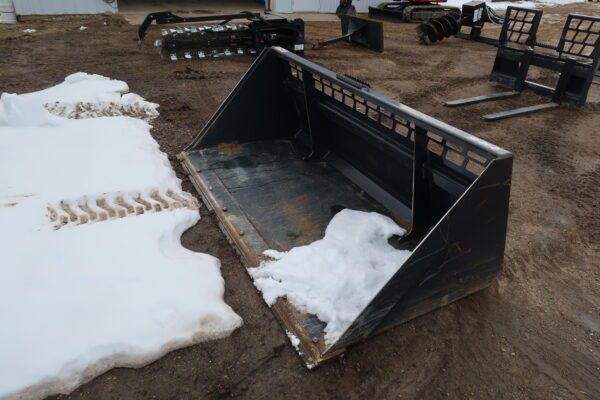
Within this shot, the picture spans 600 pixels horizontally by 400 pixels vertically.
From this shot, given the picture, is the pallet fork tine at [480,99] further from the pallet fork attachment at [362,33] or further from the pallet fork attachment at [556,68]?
the pallet fork attachment at [362,33]

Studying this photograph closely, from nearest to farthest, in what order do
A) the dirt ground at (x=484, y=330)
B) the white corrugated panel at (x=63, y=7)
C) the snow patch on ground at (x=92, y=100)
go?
the dirt ground at (x=484, y=330)
the snow patch on ground at (x=92, y=100)
the white corrugated panel at (x=63, y=7)

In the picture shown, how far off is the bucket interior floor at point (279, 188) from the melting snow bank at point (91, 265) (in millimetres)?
355

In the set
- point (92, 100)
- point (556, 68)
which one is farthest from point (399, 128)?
point (92, 100)

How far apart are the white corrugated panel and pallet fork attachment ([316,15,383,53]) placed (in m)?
6.53

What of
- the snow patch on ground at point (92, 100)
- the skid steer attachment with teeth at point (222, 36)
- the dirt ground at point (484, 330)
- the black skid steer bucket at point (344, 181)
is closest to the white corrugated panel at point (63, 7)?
the skid steer attachment with teeth at point (222, 36)

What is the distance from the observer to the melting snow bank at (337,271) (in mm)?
2332

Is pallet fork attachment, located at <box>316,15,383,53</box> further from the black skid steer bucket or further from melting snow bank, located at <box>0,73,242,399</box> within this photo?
melting snow bank, located at <box>0,73,242,399</box>

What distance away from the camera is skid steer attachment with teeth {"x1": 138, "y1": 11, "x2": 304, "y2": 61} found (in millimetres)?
7367

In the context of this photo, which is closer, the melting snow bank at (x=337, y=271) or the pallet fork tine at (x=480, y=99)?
the melting snow bank at (x=337, y=271)

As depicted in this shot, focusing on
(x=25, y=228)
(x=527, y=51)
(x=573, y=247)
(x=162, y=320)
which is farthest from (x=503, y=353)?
(x=527, y=51)

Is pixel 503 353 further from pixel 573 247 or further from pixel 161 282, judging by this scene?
pixel 161 282

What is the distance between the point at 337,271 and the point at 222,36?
6.27 m

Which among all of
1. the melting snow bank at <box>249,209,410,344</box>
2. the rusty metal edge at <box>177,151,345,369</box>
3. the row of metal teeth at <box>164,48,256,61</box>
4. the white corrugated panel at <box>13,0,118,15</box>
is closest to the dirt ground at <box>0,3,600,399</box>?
the rusty metal edge at <box>177,151,345,369</box>

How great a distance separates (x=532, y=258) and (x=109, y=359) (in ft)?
8.91
